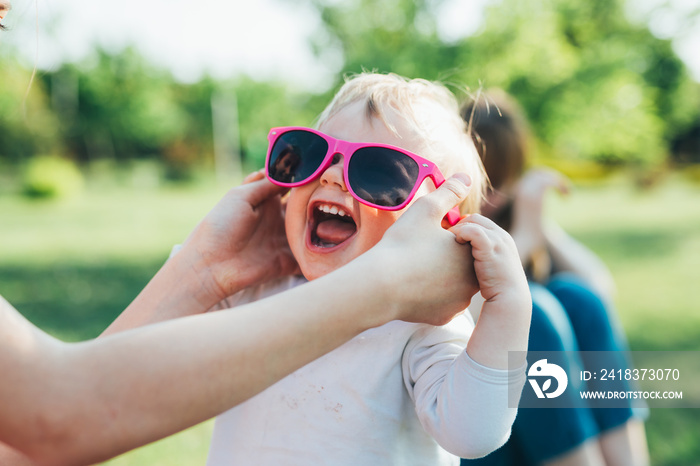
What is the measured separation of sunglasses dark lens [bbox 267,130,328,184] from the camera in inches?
63.6

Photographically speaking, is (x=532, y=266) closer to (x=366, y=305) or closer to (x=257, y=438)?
(x=257, y=438)

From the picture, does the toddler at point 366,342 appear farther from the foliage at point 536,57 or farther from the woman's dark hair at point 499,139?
the foliage at point 536,57

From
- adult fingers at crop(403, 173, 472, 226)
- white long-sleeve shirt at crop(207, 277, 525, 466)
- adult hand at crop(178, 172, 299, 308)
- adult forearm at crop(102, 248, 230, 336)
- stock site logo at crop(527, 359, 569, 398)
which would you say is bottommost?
stock site logo at crop(527, 359, 569, 398)

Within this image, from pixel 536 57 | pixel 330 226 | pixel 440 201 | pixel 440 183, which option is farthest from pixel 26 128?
pixel 440 201

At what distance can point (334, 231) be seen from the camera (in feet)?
5.33

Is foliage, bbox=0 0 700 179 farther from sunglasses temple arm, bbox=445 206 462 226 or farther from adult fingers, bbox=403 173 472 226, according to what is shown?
adult fingers, bbox=403 173 472 226

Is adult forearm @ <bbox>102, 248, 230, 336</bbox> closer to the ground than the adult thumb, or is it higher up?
closer to the ground

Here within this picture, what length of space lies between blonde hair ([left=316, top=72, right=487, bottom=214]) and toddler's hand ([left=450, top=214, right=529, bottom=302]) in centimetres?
48

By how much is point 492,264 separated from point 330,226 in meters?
0.57

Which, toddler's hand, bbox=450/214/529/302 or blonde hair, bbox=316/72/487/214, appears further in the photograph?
blonde hair, bbox=316/72/487/214

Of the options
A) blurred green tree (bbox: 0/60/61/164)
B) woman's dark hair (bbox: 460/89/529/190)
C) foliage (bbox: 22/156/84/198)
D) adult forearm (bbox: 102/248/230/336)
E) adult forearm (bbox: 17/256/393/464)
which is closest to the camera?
adult forearm (bbox: 17/256/393/464)

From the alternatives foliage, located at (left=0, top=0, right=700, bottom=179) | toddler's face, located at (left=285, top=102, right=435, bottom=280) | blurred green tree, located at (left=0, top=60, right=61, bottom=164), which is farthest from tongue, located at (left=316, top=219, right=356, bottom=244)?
blurred green tree, located at (left=0, top=60, right=61, bottom=164)

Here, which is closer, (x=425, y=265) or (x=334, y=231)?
(x=425, y=265)

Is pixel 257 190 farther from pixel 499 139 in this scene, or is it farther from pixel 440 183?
pixel 499 139
